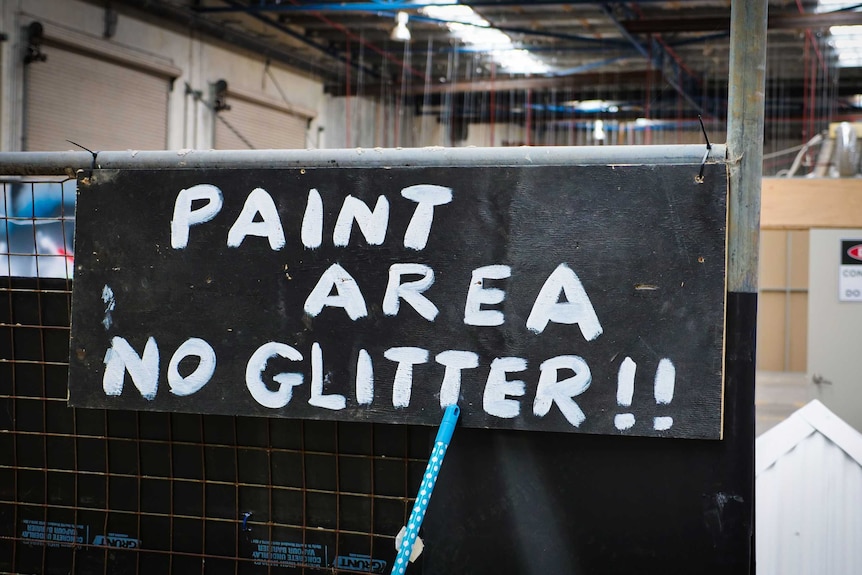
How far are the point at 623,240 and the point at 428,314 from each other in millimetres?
395

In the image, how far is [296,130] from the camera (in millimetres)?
16875

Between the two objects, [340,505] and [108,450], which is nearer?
[340,505]

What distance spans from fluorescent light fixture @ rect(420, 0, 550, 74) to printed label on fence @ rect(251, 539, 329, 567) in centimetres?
1025

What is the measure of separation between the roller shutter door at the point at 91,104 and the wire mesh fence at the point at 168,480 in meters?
9.71

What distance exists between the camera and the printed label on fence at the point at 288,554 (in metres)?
1.95

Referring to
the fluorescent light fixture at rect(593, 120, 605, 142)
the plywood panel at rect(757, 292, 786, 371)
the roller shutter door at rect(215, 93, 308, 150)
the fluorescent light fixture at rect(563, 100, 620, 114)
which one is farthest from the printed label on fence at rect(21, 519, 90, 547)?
the fluorescent light fixture at rect(593, 120, 605, 142)

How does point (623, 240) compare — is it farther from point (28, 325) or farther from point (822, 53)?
point (822, 53)

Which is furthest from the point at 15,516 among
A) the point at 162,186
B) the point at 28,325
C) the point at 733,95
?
the point at 733,95

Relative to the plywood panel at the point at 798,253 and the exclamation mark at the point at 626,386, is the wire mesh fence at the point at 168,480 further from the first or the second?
the plywood panel at the point at 798,253

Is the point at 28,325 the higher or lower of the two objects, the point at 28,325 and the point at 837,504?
the higher

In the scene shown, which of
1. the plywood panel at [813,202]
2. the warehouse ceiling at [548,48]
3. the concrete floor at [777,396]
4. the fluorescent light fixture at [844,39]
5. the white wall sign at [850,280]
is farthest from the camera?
the warehouse ceiling at [548,48]

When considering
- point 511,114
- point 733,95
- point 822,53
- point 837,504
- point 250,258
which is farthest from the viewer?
point 511,114

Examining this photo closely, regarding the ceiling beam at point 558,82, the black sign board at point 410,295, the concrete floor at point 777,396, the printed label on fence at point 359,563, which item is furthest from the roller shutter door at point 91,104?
the printed label on fence at point 359,563

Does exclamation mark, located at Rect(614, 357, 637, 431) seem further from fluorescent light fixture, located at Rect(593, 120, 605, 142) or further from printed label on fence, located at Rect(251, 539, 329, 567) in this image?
fluorescent light fixture, located at Rect(593, 120, 605, 142)
